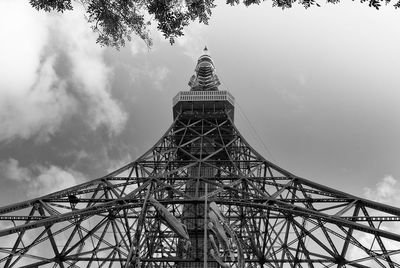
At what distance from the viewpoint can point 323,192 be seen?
1852 centimetres

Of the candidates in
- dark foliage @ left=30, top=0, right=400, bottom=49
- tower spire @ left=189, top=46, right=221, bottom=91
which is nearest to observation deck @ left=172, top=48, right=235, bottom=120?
tower spire @ left=189, top=46, right=221, bottom=91

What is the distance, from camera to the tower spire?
1495 inches

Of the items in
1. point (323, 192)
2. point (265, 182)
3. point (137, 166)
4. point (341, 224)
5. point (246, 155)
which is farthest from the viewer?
point (246, 155)

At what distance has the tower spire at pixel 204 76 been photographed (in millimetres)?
37969

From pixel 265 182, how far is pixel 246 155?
5118mm

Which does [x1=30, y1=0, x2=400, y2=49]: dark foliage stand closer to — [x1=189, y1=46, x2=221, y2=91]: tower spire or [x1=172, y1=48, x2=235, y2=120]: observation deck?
[x1=172, y1=48, x2=235, y2=120]: observation deck

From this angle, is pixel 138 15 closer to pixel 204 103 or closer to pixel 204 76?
pixel 204 103

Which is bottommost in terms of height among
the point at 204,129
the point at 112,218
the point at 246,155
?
the point at 112,218

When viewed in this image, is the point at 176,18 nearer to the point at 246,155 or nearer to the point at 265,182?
the point at 265,182

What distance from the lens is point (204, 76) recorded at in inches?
1566

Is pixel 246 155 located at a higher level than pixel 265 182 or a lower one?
higher

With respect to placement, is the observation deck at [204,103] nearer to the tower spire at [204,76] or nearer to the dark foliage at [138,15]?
the tower spire at [204,76]

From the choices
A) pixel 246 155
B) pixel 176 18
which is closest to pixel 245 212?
pixel 246 155

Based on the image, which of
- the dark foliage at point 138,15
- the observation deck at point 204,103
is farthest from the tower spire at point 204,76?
the dark foliage at point 138,15
